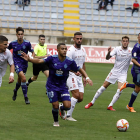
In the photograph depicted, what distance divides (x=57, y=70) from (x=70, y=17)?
26510mm

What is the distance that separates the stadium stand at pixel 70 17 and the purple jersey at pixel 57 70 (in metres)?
24.1

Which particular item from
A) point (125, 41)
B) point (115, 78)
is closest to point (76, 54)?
point (125, 41)

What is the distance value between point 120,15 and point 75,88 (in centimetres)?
2637

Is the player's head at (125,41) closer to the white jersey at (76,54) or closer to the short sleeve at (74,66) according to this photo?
the white jersey at (76,54)

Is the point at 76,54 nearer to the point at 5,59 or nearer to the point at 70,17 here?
the point at 5,59

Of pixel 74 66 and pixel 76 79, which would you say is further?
A: pixel 76 79

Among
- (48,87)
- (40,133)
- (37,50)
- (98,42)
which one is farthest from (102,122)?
(98,42)

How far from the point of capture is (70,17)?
3284 cm

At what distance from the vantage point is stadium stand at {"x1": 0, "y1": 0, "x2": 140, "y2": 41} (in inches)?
1236

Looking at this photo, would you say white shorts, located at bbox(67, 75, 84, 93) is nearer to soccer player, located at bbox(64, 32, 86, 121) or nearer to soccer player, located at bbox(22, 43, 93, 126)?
soccer player, located at bbox(64, 32, 86, 121)

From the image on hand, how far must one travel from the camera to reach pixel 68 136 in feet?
19.0

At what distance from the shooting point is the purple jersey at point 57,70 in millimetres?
6809

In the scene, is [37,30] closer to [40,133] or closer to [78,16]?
[78,16]

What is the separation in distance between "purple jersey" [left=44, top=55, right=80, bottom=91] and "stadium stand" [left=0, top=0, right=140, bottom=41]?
79.1 feet
